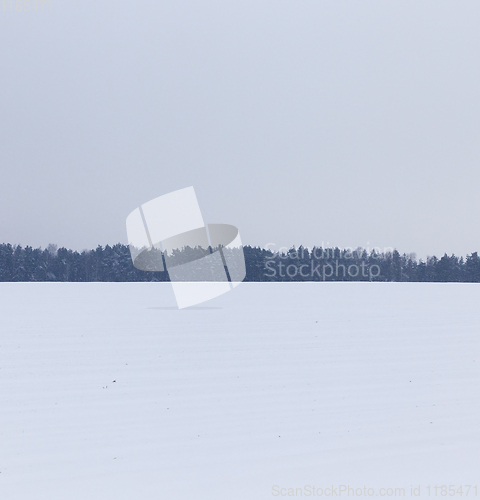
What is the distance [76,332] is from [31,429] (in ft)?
24.4

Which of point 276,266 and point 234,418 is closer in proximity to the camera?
point 234,418

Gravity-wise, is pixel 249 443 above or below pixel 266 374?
above

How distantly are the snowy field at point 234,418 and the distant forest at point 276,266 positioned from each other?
79363 millimetres

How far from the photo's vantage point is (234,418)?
207 inches

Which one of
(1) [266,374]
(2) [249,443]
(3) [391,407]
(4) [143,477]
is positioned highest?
(4) [143,477]

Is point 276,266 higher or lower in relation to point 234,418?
lower

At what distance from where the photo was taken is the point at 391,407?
223 inches

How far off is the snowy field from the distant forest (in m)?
79.4

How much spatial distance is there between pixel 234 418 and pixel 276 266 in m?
87.9

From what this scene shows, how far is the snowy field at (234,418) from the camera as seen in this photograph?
3.78 meters

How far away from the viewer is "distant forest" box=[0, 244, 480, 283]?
289 feet

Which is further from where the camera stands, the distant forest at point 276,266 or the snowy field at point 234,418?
the distant forest at point 276,266

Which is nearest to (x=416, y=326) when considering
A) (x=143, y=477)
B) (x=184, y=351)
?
(x=184, y=351)

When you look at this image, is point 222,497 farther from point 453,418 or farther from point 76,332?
point 76,332
